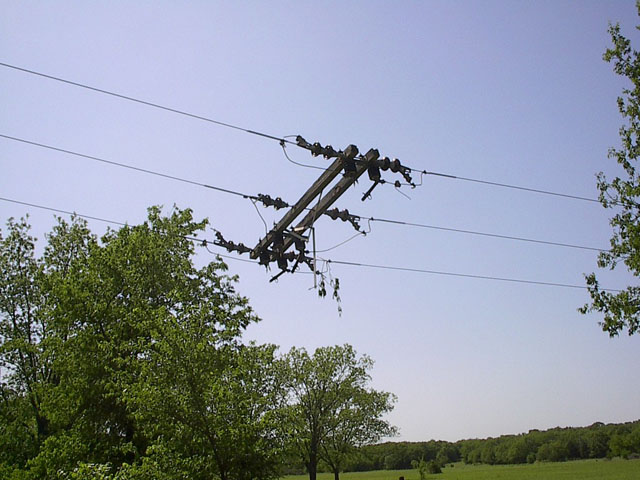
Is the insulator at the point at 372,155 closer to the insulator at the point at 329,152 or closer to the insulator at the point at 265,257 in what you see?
the insulator at the point at 329,152

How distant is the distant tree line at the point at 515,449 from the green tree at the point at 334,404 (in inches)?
2409

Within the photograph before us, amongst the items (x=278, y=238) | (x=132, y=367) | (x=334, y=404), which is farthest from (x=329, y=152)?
(x=334, y=404)

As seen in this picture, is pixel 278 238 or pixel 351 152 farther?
pixel 278 238

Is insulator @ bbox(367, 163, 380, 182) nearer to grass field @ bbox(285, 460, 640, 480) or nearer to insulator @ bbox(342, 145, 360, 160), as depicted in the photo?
insulator @ bbox(342, 145, 360, 160)

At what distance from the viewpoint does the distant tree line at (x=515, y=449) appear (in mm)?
124562

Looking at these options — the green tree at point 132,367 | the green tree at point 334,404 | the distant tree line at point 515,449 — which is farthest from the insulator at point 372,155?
the distant tree line at point 515,449

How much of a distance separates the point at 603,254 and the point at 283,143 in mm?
13861

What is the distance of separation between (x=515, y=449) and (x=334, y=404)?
105 m

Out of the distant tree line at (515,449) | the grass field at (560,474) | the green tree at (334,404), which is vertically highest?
the green tree at (334,404)

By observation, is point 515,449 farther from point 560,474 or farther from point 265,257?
point 265,257

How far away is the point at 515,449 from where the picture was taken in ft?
453

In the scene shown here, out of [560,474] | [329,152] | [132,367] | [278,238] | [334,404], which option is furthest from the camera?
[560,474]

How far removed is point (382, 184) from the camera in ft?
28.9

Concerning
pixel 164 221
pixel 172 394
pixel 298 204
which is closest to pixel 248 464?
pixel 172 394
